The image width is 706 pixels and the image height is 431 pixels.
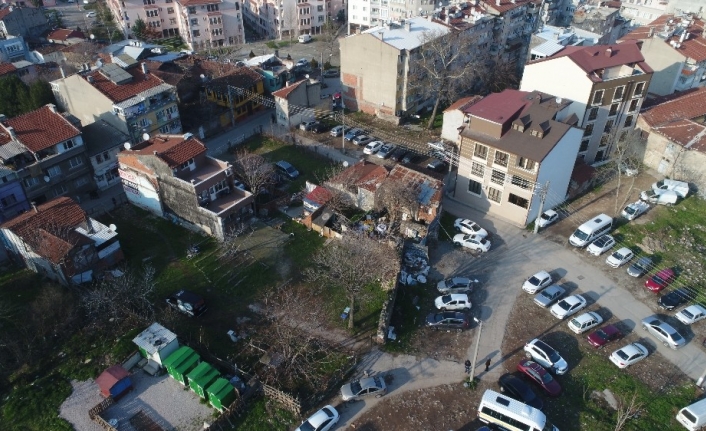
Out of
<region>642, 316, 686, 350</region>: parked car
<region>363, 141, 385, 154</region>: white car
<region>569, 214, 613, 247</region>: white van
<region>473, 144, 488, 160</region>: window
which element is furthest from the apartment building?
<region>642, 316, 686, 350</region>: parked car

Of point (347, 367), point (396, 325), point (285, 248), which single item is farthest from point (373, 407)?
point (285, 248)

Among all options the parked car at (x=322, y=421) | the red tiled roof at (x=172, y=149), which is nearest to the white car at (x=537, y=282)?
the parked car at (x=322, y=421)

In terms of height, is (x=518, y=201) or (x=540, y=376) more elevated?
(x=518, y=201)

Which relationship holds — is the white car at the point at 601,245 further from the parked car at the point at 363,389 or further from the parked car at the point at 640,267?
the parked car at the point at 363,389

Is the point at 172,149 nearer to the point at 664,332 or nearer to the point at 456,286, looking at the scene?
the point at 456,286

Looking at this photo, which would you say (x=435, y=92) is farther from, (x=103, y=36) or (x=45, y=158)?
(x=103, y=36)

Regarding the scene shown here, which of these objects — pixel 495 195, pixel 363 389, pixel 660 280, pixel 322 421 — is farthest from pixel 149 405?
pixel 660 280
